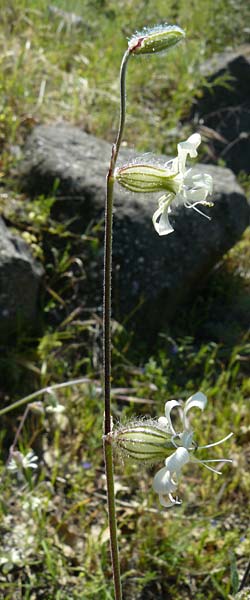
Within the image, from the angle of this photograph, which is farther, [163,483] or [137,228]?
[137,228]

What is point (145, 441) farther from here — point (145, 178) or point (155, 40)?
point (155, 40)

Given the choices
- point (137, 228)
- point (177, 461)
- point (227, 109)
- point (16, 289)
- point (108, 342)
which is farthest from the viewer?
point (227, 109)

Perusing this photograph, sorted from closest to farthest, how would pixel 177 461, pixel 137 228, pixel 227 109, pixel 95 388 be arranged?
pixel 177 461 < pixel 95 388 < pixel 137 228 < pixel 227 109

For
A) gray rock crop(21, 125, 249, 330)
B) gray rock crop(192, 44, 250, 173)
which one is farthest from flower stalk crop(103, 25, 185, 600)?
gray rock crop(192, 44, 250, 173)

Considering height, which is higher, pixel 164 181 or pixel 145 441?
pixel 164 181

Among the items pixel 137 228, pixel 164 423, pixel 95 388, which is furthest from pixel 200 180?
pixel 137 228

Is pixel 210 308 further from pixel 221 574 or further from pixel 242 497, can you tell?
pixel 221 574

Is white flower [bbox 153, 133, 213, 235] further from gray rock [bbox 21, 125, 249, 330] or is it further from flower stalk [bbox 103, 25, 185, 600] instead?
gray rock [bbox 21, 125, 249, 330]

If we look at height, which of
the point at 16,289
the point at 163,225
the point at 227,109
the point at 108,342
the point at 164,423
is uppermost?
the point at 227,109
